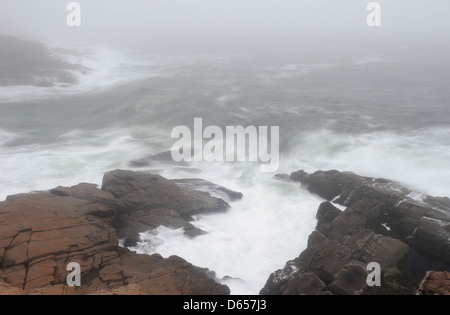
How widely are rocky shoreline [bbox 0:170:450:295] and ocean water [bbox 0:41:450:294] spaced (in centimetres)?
138

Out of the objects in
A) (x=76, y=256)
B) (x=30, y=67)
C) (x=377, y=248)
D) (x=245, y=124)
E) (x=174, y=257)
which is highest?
(x=30, y=67)

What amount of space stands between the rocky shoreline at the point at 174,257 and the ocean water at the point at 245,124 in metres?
1.38

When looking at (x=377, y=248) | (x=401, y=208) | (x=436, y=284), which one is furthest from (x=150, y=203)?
(x=436, y=284)

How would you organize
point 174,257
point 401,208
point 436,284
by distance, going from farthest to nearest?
point 401,208 < point 174,257 < point 436,284

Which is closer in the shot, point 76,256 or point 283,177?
point 76,256

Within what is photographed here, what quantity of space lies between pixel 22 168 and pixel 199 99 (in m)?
22.4

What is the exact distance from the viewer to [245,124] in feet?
106

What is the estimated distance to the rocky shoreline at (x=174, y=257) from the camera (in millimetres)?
10016

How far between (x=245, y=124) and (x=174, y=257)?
21892mm

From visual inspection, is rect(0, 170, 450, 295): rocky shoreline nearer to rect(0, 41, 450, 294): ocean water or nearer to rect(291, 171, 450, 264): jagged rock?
rect(291, 171, 450, 264): jagged rock

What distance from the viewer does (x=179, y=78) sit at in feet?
172

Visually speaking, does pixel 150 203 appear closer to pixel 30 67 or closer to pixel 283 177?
pixel 283 177

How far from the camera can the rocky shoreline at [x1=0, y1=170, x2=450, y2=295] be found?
10.0m

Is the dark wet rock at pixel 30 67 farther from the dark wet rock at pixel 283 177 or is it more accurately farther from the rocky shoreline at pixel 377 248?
the rocky shoreline at pixel 377 248
